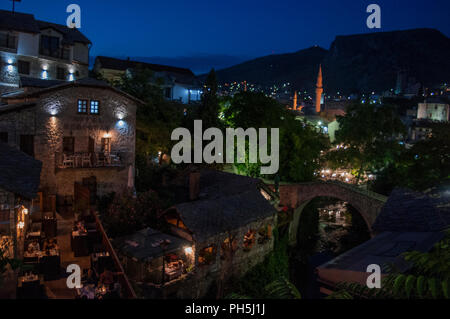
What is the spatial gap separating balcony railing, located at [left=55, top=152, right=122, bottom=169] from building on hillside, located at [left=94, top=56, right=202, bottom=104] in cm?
2605

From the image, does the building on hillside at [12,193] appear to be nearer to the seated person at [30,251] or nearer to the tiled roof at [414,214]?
the seated person at [30,251]

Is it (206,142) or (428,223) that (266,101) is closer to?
(206,142)

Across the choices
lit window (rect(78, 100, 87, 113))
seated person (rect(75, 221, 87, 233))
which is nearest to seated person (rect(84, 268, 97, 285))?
seated person (rect(75, 221, 87, 233))

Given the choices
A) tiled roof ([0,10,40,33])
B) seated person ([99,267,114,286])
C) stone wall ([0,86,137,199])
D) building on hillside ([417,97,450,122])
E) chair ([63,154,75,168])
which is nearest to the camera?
seated person ([99,267,114,286])

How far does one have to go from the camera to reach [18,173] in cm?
1184

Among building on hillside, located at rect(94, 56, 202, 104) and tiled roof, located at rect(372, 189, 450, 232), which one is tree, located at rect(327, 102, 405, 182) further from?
tiled roof, located at rect(372, 189, 450, 232)

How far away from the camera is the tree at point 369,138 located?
38.5 meters

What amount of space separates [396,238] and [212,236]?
9.03 metres

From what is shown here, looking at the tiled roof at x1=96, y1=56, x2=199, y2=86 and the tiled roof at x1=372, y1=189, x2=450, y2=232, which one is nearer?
the tiled roof at x1=372, y1=189, x2=450, y2=232

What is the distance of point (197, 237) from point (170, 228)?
2.21 m

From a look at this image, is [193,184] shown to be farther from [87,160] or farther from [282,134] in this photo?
[282,134]

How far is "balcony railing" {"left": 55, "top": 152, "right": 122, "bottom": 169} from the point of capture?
1995 centimetres

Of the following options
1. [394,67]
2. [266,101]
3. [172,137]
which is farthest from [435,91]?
[172,137]
